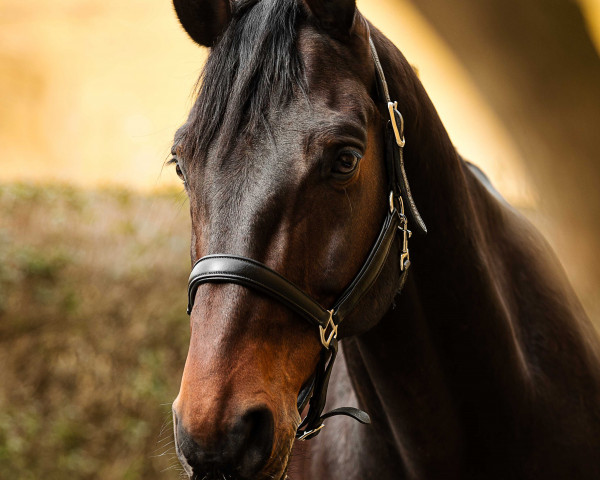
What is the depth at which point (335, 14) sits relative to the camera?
1.74 m

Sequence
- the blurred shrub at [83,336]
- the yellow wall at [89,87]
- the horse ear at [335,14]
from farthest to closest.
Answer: the yellow wall at [89,87] → the blurred shrub at [83,336] → the horse ear at [335,14]

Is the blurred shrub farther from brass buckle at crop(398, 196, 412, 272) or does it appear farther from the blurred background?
brass buckle at crop(398, 196, 412, 272)

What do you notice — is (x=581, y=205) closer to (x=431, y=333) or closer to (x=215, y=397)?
(x=431, y=333)

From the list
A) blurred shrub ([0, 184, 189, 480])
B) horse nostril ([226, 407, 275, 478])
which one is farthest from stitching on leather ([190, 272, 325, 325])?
blurred shrub ([0, 184, 189, 480])

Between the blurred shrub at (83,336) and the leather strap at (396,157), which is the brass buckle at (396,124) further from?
the blurred shrub at (83,336)

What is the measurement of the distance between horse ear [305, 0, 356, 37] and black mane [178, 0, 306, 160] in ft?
0.19

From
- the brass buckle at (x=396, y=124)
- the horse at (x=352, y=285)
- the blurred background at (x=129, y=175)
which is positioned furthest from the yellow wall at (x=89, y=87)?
the brass buckle at (x=396, y=124)

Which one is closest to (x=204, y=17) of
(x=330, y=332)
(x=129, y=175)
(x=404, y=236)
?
(x=404, y=236)

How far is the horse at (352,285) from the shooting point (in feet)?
4.83

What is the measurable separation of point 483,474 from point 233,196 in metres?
1.22

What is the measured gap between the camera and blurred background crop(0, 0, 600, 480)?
3.37m

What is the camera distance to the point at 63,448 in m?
5.56

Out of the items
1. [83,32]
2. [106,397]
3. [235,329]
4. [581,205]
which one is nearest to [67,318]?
[106,397]

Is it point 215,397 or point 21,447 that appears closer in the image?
point 215,397
